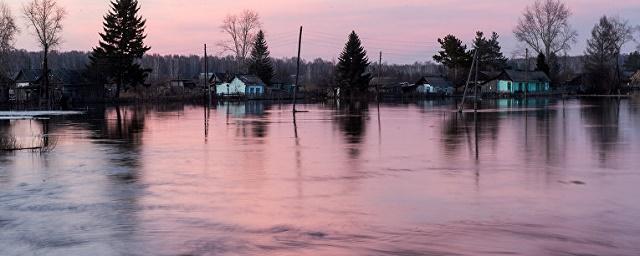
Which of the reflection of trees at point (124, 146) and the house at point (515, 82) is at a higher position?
the house at point (515, 82)

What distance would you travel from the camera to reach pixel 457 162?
16.3 metres

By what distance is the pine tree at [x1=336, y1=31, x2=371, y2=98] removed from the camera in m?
93.2

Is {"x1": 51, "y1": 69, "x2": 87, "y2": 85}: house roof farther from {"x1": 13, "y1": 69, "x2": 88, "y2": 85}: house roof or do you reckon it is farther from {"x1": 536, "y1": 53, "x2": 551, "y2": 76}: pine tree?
{"x1": 536, "y1": 53, "x2": 551, "y2": 76}: pine tree

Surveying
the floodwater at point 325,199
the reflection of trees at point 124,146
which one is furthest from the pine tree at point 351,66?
the floodwater at point 325,199

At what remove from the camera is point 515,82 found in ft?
366

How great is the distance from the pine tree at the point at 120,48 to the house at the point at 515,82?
192 feet

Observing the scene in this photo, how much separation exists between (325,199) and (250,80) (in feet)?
307

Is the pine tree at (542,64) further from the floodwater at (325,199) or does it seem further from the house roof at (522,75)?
the floodwater at (325,199)

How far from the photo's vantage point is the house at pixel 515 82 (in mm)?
111188

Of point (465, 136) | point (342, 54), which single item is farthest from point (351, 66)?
point (465, 136)

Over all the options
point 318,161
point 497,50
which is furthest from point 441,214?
point 497,50

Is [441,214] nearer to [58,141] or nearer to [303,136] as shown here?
[303,136]

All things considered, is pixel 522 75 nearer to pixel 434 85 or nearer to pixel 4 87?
pixel 434 85

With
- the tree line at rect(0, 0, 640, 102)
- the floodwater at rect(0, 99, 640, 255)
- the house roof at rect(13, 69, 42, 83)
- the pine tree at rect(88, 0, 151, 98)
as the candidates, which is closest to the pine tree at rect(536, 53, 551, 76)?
the tree line at rect(0, 0, 640, 102)
